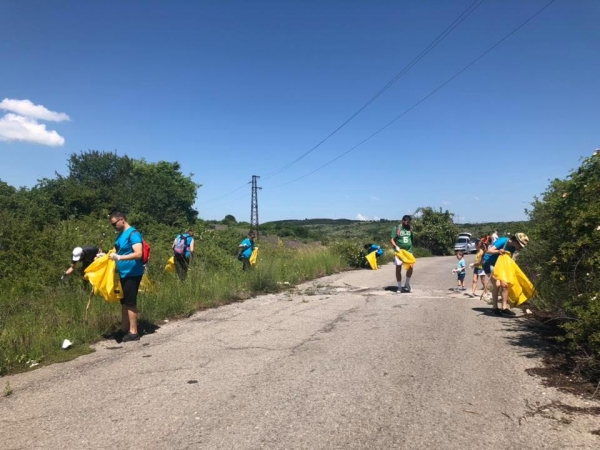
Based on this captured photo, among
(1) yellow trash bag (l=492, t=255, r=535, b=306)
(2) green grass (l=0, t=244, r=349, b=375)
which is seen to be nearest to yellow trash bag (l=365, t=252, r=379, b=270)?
(2) green grass (l=0, t=244, r=349, b=375)

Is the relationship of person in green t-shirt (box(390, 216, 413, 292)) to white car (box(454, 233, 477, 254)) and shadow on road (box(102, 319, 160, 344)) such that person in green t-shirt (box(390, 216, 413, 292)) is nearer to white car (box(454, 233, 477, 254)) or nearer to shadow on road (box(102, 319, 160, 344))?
shadow on road (box(102, 319, 160, 344))

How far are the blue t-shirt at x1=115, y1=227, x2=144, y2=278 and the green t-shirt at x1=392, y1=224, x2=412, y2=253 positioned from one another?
7.04 meters

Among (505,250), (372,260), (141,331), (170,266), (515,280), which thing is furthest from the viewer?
(372,260)

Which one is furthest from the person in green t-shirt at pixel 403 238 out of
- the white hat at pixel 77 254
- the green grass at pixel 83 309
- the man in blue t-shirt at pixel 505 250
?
the white hat at pixel 77 254

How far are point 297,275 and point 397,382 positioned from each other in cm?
950

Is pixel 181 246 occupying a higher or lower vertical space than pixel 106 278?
higher

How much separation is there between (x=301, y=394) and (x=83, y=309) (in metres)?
4.35

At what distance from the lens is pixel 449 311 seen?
872 centimetres

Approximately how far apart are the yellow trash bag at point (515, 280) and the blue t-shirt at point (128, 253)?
6.19 metres

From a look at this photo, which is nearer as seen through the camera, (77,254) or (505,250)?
(77,254)

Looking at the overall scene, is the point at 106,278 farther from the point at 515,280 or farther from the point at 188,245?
the point at 515,280

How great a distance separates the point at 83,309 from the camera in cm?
693

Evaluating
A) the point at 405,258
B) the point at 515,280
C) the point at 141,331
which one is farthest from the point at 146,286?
the point at 515,280

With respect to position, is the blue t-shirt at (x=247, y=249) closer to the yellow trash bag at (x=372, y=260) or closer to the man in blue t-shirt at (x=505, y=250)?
the man in blue t-shirt at (x=505, y=250)
